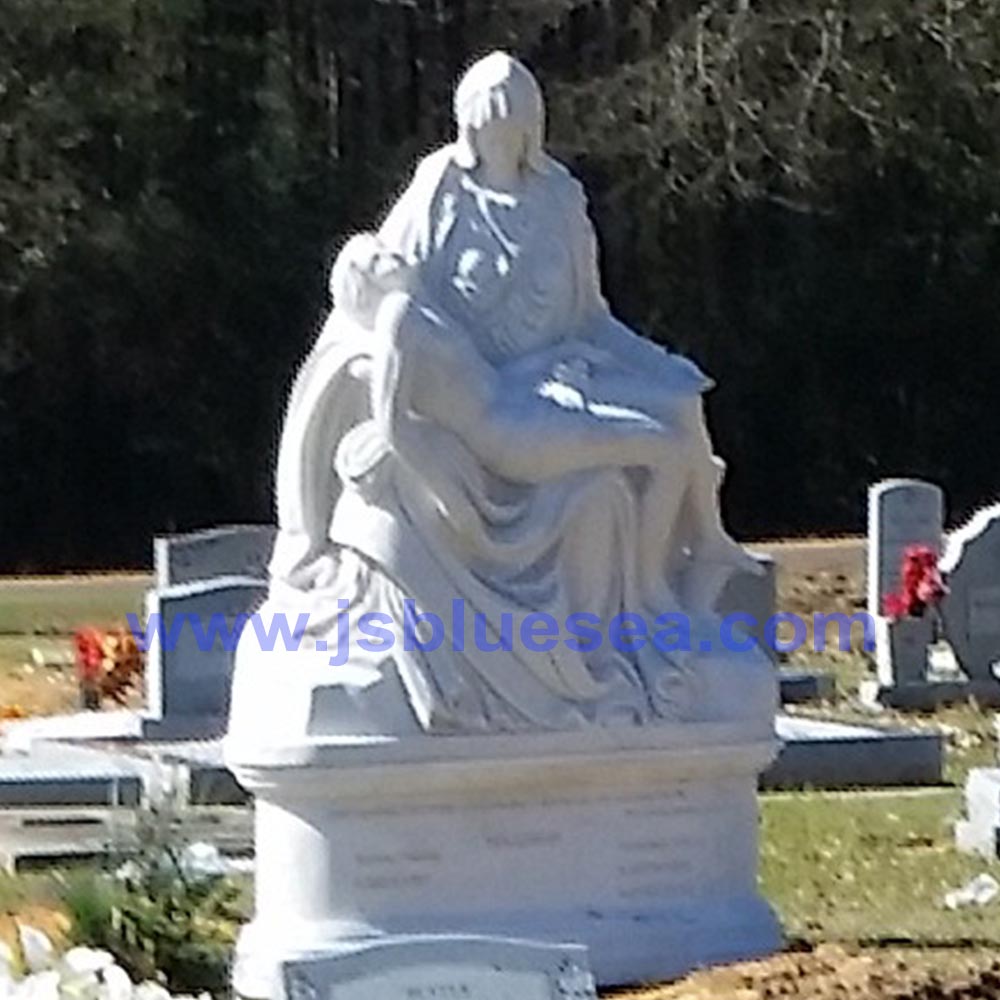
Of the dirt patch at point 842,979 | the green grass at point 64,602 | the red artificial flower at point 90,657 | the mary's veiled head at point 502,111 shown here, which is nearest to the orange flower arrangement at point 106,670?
the red artificial flower at point 90,657

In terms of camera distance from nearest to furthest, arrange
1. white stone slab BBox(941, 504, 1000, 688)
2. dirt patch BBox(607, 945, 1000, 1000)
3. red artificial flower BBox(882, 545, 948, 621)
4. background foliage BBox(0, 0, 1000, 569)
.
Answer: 1. dirt patch BBox(607, 945, 1000, 1000)
2. red artificial flower BBox(882, 545, 948, 621)
3. white stone slab BBox(941, 504, 1000, 688)
4. background foliage BBox(0, 0, 1000, 569)

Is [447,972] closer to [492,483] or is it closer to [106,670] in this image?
[492,483]

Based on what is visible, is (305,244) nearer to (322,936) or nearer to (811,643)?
(811,643)

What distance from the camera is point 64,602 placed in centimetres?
2831

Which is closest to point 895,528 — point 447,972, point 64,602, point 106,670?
point 106,670

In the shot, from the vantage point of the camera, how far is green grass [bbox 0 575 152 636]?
2577 cm

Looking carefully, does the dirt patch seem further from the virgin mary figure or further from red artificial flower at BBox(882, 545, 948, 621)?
red artificial flower at BBox(882, 545, 948, 621)

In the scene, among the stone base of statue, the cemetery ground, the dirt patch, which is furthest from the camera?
the stone base of statue

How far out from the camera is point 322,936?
9680 mm

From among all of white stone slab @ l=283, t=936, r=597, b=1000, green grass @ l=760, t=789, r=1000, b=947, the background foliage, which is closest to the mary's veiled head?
green grass @ l=760, t=789, r=1000, b=947

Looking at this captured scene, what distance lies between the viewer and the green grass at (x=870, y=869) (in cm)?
1084

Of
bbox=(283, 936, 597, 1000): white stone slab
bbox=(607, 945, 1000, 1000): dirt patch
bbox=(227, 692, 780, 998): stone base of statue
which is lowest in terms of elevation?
bbox=(607, 945, 1000, 1000): dirt patch

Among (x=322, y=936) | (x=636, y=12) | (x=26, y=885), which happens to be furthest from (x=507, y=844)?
(x=636, y=12)

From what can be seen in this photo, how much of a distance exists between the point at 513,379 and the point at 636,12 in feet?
94.6
